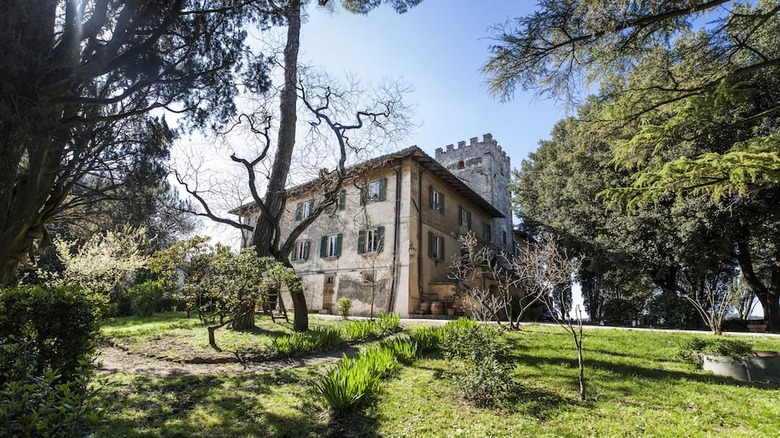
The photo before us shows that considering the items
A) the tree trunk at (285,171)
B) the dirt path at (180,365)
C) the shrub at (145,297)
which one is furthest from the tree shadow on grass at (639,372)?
the shrub at (145,297)

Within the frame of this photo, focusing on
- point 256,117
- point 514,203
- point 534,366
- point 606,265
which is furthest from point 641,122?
point 514,203

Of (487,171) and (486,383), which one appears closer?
(486,383)

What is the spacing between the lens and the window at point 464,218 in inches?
866

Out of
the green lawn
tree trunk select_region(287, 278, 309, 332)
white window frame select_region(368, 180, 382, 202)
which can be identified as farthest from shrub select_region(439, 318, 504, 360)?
white window frame select_region(368, 180, 382, 202)

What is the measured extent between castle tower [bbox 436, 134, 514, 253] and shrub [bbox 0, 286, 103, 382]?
2373 centimetres

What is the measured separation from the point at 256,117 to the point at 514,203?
18.6m

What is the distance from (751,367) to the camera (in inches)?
218

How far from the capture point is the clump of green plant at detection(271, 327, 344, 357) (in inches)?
296

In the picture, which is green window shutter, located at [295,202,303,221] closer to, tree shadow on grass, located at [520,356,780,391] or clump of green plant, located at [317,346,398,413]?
tree shadow on grass, located at [520,356,780,391]

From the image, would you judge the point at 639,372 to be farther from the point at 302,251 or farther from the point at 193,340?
the point at 302,251

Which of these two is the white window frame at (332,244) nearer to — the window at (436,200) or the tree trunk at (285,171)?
Result: the window at (436,200)

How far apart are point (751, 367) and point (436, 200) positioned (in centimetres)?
1490

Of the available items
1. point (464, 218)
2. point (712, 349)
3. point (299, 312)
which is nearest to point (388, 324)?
point (299, 312)

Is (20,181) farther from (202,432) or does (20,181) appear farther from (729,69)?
(729,69)
